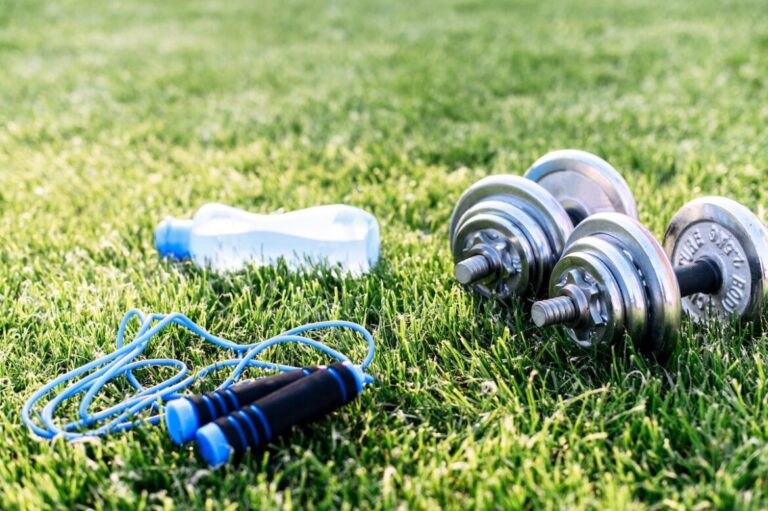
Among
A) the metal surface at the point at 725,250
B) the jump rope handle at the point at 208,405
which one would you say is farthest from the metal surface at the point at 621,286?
the jump rope handle at the point at 208,405

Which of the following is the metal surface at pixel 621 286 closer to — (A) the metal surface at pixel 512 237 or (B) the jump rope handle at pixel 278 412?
(A) the metal surface at pixel 512 237

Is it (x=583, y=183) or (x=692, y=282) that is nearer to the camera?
(x=692, y=282)

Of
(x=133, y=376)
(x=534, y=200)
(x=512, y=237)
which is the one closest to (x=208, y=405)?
(x=133, y=376)

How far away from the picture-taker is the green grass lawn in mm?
1929

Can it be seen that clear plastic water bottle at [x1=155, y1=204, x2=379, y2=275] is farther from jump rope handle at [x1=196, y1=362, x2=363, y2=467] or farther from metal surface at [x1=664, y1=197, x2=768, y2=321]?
metal surface at [x1=664, y1=197, x2=768, y2=321]

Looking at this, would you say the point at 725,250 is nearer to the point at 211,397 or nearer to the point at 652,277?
the point at 652,277

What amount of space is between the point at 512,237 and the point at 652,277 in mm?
526

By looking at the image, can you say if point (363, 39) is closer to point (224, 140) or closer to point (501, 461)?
point (224, 140)

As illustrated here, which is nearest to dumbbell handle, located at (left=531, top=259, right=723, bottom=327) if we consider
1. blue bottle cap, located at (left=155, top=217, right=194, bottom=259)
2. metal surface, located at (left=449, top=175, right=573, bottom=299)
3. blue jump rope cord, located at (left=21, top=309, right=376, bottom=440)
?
metal surface, located at (left=449, top=175, right=573, bottom=299)

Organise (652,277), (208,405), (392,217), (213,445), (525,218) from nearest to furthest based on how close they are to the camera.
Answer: (213,445) < (208,405) < (652,277) < (525,218) < (392,217)

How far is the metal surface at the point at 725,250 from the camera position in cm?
228

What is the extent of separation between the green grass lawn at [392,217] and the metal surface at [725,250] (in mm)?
106

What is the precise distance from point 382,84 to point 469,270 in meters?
3.71

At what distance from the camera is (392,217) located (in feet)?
11.7
